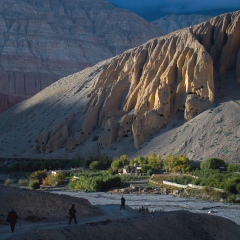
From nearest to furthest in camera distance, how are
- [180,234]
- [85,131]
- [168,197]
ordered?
[180,234] → [168,197] → [85,131]

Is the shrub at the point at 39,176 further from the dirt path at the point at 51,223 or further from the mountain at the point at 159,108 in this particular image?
the dirt path at the point at 51,223

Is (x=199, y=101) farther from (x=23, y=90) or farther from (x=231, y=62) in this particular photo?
(x=23, y=90)

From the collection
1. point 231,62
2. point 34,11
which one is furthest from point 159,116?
point 34,11

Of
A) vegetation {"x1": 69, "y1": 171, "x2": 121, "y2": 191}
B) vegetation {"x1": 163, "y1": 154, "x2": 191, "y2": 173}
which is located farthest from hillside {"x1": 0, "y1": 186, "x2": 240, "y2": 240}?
vegetation {"x1": 163, "y1": 154, "x2": 191, "y2": 173}

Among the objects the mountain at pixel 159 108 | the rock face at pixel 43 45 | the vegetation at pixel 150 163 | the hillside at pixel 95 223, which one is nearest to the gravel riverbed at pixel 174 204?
the hillside at pixel 95 223

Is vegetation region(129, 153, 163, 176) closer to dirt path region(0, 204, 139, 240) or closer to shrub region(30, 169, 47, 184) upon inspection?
shrub region(30, 169, 47, 184)

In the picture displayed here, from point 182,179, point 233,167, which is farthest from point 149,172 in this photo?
point 233,167

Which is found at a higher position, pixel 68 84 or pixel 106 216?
pixel 68 84
